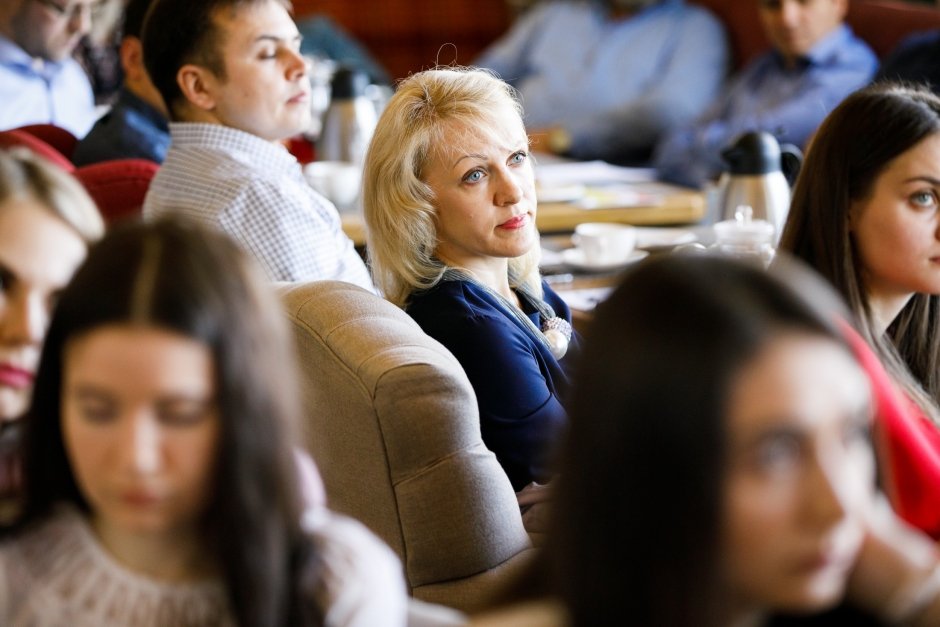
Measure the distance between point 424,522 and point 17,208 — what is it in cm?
63

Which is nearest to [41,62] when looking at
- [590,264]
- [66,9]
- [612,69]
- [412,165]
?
[66,9]

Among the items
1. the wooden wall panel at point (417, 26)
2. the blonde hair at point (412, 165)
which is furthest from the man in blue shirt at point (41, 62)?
the wooden wall panel at point (417, 26)

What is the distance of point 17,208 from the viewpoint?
104cm

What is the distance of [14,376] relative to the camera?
1050 mm

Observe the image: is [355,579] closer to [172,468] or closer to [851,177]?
[172,468]

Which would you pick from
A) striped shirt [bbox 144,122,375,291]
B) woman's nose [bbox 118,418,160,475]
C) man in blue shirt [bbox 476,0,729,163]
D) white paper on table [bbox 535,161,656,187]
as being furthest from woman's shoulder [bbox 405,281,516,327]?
man in blue shirt [bbox 476,0,729,163]

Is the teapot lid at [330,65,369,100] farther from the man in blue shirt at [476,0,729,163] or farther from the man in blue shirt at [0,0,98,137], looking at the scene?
the man in blue shirt at [476,0,729,163]

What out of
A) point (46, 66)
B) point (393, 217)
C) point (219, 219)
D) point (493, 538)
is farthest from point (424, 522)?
point (46, 66)

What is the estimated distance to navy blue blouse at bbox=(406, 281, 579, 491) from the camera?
1738 millimetres

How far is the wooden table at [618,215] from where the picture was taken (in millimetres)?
2973

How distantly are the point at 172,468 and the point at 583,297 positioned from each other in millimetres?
1596

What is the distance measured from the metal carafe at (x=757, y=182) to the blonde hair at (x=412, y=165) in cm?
73

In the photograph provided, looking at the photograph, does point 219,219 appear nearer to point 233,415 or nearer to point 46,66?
point 233,415

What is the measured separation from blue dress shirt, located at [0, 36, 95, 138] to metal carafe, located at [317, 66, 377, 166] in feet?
2.43
